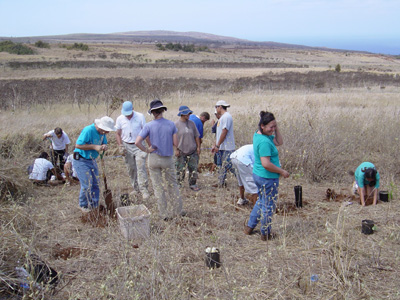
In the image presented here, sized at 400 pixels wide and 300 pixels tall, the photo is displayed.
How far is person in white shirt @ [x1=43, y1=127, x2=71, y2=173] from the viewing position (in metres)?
7.46

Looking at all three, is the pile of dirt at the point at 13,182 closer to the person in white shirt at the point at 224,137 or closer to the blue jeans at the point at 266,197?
the person in white shirt at the point at 224,137

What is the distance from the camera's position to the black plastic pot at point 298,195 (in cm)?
555

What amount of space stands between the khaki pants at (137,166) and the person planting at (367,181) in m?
3.28

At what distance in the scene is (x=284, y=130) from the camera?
8.04 m

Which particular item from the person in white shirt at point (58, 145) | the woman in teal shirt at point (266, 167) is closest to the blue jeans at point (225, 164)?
the woman in teal shirt at point (266, 167)

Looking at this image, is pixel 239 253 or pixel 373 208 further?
pixel 373 208

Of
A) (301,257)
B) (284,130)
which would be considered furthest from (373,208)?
(284,130)

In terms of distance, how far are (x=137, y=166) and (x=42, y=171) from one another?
7.26 feet

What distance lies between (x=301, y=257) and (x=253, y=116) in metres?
6.39

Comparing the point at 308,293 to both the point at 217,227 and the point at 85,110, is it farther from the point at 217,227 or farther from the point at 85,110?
the point at 85,110

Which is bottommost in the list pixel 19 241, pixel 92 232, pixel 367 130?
pixel 92 232

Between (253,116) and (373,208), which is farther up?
(253,116)

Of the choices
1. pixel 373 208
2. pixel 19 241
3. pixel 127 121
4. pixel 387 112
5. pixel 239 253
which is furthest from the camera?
pixel 387 112

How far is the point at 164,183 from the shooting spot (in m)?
4.88
